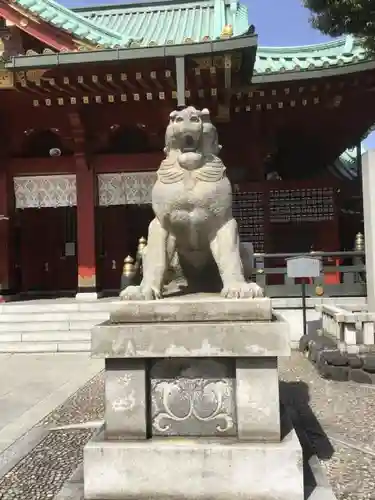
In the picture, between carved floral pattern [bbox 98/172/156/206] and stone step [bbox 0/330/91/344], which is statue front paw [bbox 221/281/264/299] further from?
carved floral pattern [bbox 98/172/156/206]

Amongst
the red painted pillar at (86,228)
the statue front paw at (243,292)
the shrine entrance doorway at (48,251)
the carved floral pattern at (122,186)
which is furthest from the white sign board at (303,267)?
the shrine entrance doorway at (48,251)

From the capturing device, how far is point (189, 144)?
3.21m

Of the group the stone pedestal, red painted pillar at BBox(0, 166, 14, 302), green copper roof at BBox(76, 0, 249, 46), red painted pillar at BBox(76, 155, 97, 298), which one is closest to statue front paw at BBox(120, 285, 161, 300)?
the stone pedestal

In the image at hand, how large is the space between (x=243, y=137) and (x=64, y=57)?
3937mm

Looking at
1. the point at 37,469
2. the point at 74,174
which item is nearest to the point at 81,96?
the point at 74,174

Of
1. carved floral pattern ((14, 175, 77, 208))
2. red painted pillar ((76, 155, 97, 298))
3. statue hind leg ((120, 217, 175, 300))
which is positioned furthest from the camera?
carved floral pattern ((14, 175, 77, 208))

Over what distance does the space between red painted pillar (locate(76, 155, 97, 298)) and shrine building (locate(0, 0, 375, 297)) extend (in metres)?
0.02

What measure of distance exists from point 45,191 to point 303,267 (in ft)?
18.9

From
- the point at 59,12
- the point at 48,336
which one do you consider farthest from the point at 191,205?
the point at 59,12

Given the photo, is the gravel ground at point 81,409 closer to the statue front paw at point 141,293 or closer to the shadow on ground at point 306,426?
the shadow on ground at point 306,426

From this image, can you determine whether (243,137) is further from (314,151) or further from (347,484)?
(347,484)

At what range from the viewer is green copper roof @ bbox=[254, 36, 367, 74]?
930 cm

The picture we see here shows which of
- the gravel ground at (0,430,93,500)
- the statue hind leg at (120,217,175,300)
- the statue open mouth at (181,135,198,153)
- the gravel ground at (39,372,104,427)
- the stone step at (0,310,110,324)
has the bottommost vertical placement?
the gravel ground at (39,372,104,427)

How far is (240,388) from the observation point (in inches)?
107
